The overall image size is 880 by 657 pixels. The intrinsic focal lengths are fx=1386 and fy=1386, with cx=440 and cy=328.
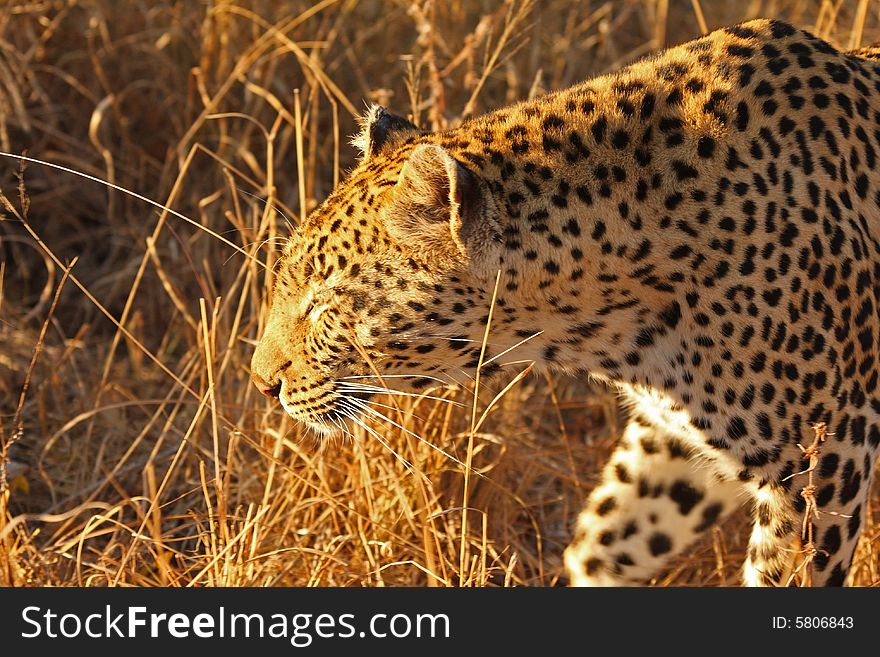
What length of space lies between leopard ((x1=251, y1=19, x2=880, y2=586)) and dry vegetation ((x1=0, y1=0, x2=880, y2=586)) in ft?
1.38

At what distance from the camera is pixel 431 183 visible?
3592 mm

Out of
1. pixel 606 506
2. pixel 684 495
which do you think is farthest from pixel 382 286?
pixel 684 495

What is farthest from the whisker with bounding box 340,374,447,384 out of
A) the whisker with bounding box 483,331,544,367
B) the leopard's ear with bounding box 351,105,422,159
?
the leopard's ear with bounding box 351,105,422,159

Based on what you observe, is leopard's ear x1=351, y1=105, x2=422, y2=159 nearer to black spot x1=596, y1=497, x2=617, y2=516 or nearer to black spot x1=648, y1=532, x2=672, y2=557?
black spot x1=596, y1=497, x2=617, y2=516

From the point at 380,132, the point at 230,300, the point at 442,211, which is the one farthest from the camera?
the point at 230,300

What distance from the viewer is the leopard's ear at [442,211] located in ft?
11.7

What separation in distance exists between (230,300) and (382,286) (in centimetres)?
219

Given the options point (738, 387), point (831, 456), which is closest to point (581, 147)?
point (738, 387)

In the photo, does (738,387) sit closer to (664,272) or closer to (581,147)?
(664,272)

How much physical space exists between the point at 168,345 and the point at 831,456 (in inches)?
133

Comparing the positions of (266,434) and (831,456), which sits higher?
(266,434)

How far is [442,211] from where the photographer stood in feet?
12.0

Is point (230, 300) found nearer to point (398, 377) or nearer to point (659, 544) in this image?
point (398, 377)
